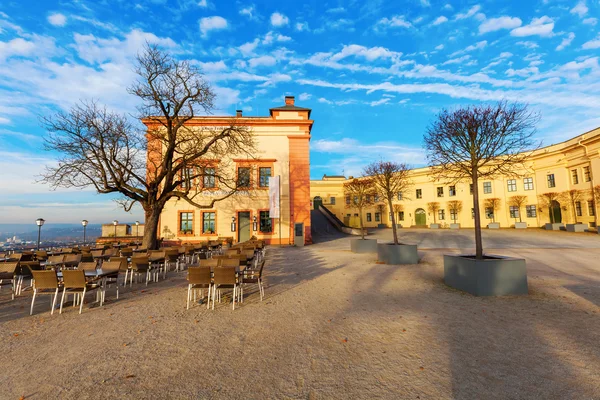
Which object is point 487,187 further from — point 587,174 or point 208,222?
point 208,222

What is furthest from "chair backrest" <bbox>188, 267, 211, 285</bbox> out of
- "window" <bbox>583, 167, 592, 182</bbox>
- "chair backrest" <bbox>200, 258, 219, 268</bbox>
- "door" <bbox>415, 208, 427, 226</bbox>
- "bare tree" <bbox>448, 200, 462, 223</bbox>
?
"door" <bbox>415, 208, 427, 226</bbox>

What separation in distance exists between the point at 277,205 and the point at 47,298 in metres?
14.5

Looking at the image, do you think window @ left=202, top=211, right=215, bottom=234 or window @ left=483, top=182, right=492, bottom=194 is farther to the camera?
window @ left=483, top=182, right=492, bottom=194

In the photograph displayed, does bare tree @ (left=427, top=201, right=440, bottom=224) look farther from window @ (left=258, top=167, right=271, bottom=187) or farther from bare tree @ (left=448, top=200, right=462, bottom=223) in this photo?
window @ (left=258, top=167, right=271, bottom=187)

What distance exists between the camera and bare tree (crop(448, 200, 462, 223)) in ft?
117

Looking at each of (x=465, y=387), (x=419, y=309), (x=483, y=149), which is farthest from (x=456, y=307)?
(x=483, y=149)

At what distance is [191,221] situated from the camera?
74.7 feet

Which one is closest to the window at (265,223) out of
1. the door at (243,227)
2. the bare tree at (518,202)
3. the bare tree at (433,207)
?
the door at (243,227)

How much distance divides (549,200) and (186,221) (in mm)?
36425

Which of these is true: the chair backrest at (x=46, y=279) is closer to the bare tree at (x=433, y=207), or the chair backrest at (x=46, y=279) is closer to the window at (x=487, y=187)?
the bare tree at (x=433, y=207)

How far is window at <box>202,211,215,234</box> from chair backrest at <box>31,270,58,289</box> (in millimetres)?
17080

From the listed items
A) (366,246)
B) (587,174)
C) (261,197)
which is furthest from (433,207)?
→ (366,246)

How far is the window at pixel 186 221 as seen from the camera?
22.7m

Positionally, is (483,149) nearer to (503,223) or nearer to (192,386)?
(192,386)
